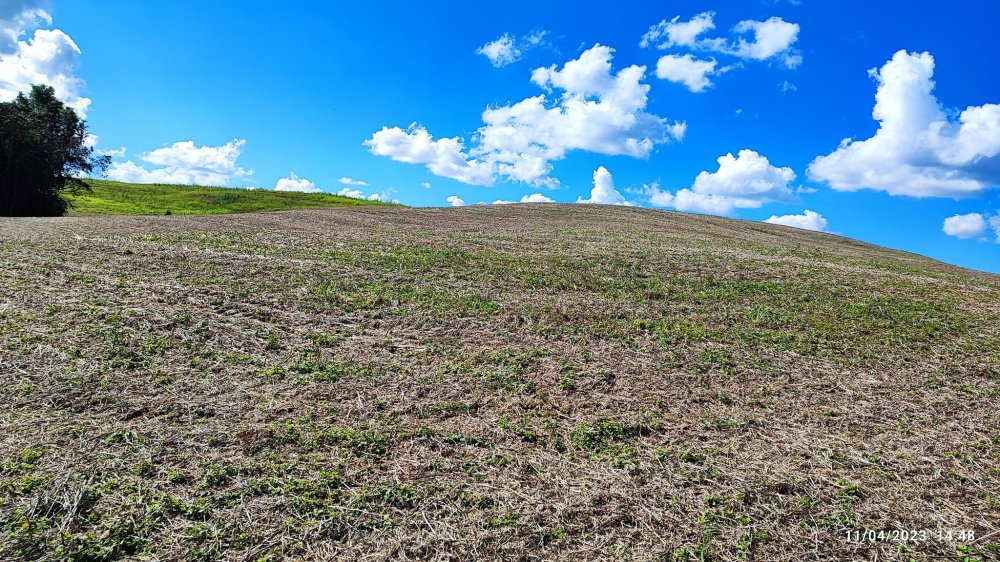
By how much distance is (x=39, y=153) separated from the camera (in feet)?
108

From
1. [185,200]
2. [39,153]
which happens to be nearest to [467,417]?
[39,153]

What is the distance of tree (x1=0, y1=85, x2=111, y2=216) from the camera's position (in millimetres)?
31703

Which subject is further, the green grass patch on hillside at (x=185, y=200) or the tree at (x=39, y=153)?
the green grass patch on hillside at (x=185, y=200)

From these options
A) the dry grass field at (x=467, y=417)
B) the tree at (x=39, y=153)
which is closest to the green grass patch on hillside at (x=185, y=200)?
the tree at (x=39, y=153)

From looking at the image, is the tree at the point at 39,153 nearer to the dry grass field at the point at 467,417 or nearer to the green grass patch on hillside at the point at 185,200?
the green grass patch on hillside at the point at 185,200

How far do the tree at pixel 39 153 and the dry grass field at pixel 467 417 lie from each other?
26566 mm

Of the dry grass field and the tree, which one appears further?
A: the tree

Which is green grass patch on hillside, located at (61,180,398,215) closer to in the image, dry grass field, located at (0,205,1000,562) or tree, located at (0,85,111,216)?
tree, located at (0,85,111,216)

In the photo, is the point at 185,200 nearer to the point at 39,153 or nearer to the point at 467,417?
the point at 39,153

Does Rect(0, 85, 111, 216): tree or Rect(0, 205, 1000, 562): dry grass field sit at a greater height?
Rect(0, 85, 111, 216): tree

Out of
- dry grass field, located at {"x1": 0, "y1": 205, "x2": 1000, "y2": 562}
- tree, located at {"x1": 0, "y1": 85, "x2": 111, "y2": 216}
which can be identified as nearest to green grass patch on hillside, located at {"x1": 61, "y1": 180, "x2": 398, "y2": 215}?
tree, located at {"x1": 0, "y1": 85, "x2": 111, "y2": 216}

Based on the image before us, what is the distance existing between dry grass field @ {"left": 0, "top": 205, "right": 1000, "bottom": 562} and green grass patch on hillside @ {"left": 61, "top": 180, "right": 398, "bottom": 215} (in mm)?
33542

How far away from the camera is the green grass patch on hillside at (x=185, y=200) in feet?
139

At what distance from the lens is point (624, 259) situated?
17609 millimetres
